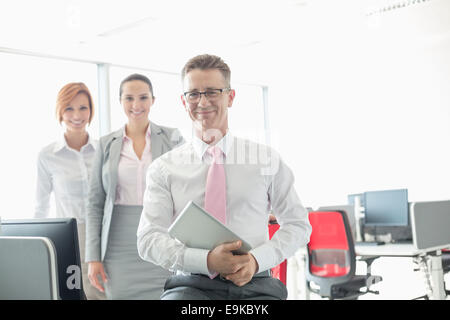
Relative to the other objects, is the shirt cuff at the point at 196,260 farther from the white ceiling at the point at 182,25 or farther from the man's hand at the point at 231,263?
the white ceiling at the point at 182,25

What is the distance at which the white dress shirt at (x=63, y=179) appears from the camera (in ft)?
8.02

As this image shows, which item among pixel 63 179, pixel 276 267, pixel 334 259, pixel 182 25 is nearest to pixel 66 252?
pixel 276 267

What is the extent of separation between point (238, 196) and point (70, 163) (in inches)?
55.4

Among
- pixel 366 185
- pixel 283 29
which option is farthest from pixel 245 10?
pixel 366 185

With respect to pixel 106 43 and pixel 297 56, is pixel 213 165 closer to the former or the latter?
pixel 106 43

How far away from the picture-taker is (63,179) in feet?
8.10

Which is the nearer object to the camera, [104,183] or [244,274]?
[244,274]

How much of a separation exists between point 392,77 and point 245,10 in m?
1.73

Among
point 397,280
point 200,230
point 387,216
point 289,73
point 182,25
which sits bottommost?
point 397,280

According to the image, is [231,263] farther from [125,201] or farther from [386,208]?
[386,208]

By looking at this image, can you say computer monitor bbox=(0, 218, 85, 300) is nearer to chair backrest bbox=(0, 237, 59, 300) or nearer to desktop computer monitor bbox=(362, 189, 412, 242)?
chair backrest bbox=(0, 237, 59, 300)

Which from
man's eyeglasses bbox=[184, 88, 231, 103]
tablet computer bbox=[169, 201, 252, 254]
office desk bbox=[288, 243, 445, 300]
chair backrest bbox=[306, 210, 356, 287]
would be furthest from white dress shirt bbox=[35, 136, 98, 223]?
office desk bbox=[288, 243, 445, 300]

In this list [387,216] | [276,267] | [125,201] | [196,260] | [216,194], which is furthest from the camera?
[387,216]

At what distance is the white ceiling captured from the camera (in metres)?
4.48
